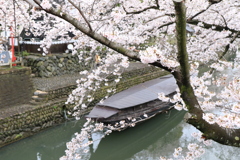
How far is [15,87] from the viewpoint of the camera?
757cm

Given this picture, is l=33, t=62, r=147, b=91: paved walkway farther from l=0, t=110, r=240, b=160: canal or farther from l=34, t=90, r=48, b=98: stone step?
l=0, t=110, r=240, b=160: canal

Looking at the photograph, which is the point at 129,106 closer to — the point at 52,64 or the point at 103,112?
the point at 103,112

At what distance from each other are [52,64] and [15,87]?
326 centimetres

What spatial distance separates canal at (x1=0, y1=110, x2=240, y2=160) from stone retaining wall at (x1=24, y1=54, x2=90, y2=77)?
3.27m

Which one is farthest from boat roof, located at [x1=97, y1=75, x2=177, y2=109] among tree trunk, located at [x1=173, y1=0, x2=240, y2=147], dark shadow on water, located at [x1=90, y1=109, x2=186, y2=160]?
tree trunk, located at [x1=173, y1=0, x2=240, y2=147]

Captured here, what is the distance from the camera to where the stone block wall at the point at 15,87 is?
727cm

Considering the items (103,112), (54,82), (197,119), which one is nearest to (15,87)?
(54,82)

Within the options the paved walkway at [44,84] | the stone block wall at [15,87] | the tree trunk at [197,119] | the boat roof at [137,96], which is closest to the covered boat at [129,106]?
the boat roof at [137,96]

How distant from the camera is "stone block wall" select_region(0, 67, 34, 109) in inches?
286

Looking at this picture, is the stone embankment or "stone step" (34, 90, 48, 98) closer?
the stone embankment

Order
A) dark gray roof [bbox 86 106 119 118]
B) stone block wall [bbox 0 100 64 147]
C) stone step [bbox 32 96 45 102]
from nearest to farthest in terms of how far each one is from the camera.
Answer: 1. stone block wall [bbox 0 100 64 147]
2. dark gray roof [bbox 86 106 119 118]
3. stone step [bbox 32 96 45 102]

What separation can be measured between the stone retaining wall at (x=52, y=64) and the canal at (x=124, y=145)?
10.7 ft

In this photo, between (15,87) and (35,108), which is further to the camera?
(15,87)

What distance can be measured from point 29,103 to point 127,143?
381 cm
